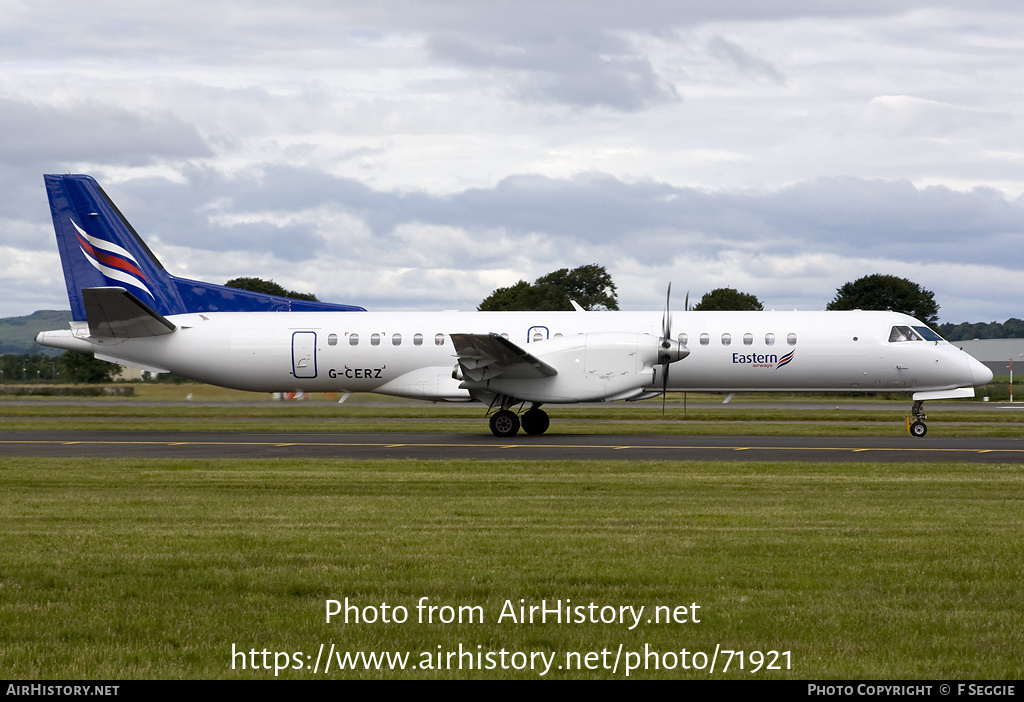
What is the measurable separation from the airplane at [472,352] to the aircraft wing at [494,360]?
2.1 inches

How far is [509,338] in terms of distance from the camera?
27.7 meters

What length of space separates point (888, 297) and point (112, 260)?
58112mm

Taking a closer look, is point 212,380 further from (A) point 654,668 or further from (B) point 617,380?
(A) point 654,668

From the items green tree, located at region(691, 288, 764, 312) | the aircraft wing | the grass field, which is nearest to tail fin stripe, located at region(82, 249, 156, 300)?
the aircraft wing

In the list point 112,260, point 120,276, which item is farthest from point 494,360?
point 112,260

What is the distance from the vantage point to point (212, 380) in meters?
29.3

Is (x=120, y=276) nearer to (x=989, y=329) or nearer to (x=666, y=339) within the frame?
(x=666, y=339)

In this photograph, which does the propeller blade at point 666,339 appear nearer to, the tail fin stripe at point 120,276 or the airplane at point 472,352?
the airplane at point 472,352

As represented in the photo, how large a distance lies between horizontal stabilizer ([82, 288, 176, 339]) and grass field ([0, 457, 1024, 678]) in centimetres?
1204

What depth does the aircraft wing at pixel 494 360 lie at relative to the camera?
24031 mm

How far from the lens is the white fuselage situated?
2686 centimetres

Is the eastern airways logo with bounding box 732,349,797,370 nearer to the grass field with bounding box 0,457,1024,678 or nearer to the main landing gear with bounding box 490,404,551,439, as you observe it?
the main landing gear with bounding box 490,404,551,439

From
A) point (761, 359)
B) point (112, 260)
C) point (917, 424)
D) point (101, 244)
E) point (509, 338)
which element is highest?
point (101, 244)

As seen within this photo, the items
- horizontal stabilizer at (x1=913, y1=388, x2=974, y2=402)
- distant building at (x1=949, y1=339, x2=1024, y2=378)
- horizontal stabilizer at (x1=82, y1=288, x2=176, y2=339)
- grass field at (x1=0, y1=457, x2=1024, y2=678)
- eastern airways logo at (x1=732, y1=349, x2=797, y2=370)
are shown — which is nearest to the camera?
grass field at (x1=0, y1=457, x2=1024, y2=678)
